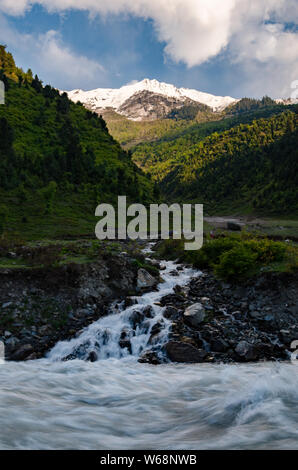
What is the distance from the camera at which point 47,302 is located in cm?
1238

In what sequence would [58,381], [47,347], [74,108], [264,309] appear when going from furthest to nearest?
1. [74,108]
2. [264,309]
3. [47,347]
4. [58,381]

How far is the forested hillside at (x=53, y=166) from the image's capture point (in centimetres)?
4117

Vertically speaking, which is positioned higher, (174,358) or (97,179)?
(97,179)

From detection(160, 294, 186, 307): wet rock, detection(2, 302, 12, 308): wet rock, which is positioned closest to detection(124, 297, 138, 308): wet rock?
detection(160, 294, 186, 307): wet rock

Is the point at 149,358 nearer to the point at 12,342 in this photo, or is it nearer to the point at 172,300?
the point at 172,300

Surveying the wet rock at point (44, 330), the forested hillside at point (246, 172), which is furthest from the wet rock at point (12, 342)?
the forested hillside at point (246, 172)

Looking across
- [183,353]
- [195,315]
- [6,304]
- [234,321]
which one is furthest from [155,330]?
[6,304]

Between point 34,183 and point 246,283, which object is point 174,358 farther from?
point 34,183

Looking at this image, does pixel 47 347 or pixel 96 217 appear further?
pixel 96 217

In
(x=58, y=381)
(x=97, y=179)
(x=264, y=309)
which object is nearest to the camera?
(x=58, y=381)

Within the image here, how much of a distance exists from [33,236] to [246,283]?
24.7m

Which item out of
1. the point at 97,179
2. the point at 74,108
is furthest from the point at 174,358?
the point at 74,108

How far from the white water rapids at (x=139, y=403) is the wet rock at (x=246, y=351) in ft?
1.59

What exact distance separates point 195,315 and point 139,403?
16.4ft
